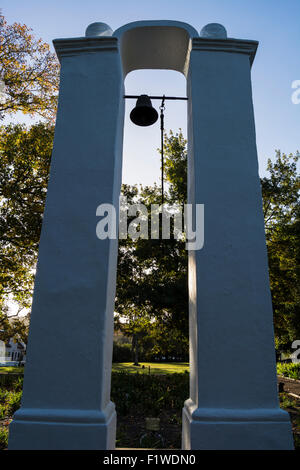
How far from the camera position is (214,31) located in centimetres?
368

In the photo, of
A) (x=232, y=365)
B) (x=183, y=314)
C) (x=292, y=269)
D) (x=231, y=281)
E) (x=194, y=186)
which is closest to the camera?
(x=232, y=365)

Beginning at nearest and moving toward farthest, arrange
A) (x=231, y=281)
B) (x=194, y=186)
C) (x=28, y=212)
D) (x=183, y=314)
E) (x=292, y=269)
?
1. (x=231, y=281)
2. (x=194, y=186)
3. (x=28, y=212)
4. (x=183, y=314)
5. (x=292, y=269)

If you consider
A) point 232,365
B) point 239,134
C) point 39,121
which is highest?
point 39,121

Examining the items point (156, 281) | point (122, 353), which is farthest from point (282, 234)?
point (122, 353)

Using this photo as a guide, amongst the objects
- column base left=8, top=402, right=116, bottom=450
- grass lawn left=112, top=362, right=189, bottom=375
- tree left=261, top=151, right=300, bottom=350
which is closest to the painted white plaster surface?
column base left=8, top=402, right=116, bottom=450

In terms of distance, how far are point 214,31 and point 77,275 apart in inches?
131

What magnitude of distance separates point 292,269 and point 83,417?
12.3m

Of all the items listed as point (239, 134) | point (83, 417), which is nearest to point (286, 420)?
point (83, 417)

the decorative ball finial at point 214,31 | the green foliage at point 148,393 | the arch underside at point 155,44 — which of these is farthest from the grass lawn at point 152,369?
the decorative ball finial at point 214,31

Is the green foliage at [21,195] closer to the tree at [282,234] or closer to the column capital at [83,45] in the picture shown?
the column capital at [83,45]

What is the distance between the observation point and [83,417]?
2.41 m

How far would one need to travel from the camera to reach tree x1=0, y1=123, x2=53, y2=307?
400 inches

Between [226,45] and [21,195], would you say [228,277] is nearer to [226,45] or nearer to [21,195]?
[226,45]
